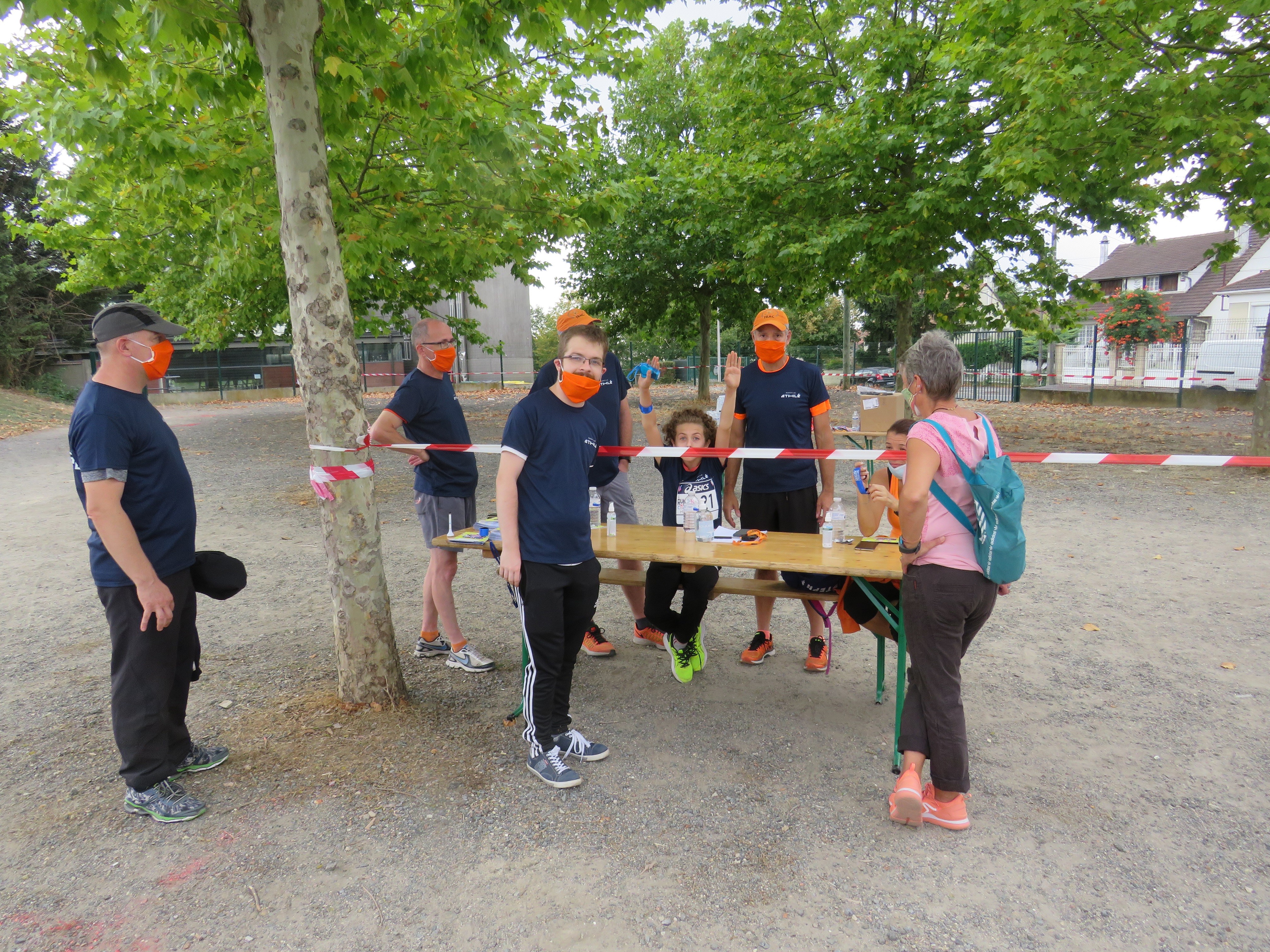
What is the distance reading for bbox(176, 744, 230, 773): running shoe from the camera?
354 cm

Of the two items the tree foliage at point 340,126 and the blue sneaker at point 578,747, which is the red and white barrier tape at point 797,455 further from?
the tree foliage at point 340,126

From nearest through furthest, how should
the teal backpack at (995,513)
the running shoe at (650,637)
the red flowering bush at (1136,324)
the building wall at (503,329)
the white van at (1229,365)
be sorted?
the teal backpack at (995,513), the running shoe at (650,637), the white van at (1229,365), the red flowering bush at (1136,324), the building wall at (503,329)

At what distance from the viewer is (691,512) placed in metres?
4.25

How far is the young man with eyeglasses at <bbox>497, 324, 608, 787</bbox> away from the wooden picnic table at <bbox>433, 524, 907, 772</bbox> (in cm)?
20

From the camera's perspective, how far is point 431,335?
15.0 ft

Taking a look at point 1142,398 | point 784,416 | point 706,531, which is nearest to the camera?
point 706,531

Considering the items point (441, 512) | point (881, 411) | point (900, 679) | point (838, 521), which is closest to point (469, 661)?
point (441, 512)

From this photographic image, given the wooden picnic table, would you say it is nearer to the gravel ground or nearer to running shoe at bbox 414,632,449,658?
the gravel ground

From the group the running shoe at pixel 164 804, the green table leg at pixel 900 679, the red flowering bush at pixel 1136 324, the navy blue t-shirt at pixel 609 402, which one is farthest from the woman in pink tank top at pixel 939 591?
the red flowering bush at pixel 1136 324

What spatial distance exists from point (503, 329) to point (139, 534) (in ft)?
144

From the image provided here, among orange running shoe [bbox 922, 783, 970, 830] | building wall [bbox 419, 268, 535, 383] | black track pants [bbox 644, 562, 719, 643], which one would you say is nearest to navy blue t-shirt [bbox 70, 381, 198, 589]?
black track pants [bbox 644, 562, 719, 643]

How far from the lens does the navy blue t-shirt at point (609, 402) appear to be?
4.48 meters

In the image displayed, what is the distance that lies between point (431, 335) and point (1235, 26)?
33.2 ft

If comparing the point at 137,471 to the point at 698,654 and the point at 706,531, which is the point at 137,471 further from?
the point at 698,654
